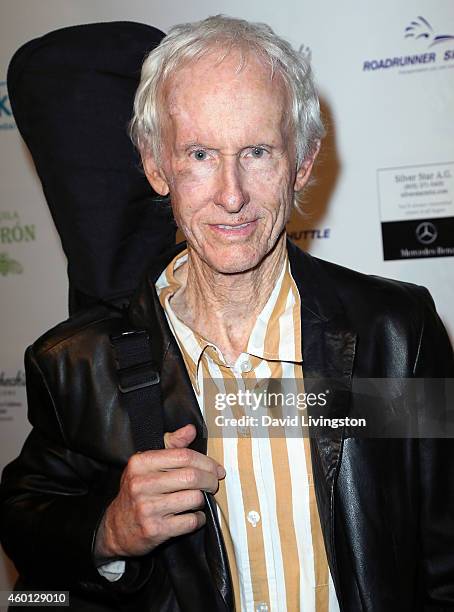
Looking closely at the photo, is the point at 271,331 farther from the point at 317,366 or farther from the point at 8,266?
the point at 8,266

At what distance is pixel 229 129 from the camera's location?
3.97 feet

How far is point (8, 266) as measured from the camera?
2773 millimetres

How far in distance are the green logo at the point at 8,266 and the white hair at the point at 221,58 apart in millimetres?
1476

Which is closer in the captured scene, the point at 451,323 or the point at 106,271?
the point at 106,271

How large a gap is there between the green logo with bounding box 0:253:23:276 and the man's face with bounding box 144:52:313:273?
159cm

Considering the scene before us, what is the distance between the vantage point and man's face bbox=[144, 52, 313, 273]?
1.21 m

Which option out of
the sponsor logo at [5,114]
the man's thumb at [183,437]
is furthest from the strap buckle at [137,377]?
the sponsor logo at [5,114]

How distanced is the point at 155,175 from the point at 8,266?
5.03ft

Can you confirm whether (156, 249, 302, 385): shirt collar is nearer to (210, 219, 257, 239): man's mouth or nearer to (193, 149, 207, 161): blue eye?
(210, 219, 257, 239): man's mouth

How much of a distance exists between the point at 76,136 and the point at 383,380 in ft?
2.50

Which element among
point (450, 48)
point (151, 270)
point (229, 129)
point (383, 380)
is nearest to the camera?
point (229, 129)

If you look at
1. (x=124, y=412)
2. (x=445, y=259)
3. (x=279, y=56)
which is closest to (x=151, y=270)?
(x=124, y=412)

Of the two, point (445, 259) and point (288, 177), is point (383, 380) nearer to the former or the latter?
point (288, 177)

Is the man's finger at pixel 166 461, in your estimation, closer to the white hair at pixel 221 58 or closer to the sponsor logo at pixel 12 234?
the white hair at pixel 221 58
